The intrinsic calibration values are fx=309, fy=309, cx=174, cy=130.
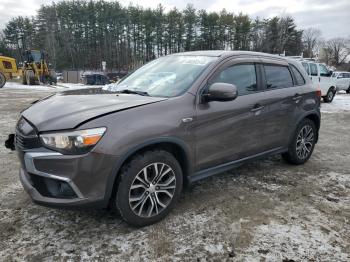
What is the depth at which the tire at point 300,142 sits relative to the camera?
15.3ft

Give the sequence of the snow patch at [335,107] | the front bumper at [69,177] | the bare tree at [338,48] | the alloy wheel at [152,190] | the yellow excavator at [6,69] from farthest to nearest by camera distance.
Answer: the bare tree at [338,48]
the yellow excavator at [6,69]
the snow patch at [335,107]
the alloy wheel at [152,190]
the front bumper at [69,177]

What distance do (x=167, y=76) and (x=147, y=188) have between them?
136cm

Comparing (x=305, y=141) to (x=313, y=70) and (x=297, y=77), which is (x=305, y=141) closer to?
(x=297, y=77)

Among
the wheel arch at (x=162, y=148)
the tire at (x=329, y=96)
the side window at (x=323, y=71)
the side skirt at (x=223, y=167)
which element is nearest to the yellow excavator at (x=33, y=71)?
the side window at (x=323, y=71)

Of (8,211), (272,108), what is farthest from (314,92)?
(8,211)

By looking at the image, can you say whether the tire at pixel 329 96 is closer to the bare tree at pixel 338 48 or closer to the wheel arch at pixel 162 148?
the wheel arch at pixel 162 148

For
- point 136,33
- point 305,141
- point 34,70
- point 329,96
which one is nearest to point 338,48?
point 136,33

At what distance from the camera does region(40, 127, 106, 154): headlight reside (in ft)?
8.17

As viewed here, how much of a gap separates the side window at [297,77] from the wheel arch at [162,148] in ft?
8.15

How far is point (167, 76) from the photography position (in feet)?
11.8

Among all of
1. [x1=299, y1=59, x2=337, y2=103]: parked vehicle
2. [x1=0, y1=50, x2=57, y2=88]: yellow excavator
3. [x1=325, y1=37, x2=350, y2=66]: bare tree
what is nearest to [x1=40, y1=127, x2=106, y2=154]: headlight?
[x1=299, y1=59, x2=337, y2=103]: parked vehicle

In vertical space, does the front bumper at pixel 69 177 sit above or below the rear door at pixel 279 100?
below

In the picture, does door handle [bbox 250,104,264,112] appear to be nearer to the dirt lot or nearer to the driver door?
the driver door

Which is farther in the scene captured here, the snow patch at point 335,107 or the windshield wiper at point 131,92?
the snow patch at point 335,107
